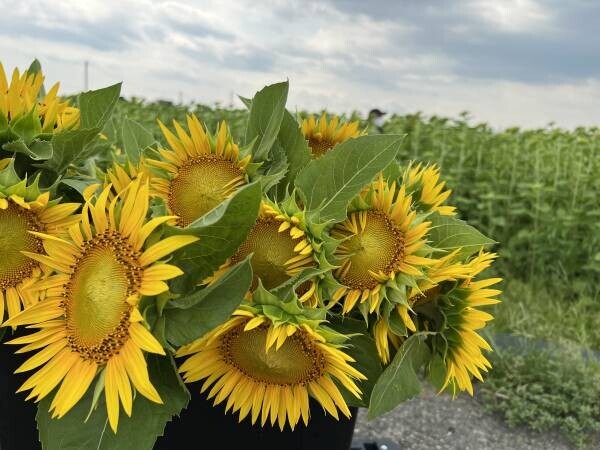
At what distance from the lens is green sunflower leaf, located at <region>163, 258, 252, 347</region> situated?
56 cm

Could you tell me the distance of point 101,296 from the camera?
0.59m

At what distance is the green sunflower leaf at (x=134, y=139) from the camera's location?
85 cm

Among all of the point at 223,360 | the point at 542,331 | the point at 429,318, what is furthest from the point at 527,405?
the point at 223,360

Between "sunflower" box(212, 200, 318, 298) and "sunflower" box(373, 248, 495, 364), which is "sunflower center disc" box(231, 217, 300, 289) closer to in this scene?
"sunflower" box(212, 200, 318, 298)

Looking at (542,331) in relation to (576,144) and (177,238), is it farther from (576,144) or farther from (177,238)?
(177,238)

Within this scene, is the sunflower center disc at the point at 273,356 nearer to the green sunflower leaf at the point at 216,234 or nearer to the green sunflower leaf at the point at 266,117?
the green sunflower leaf at the point at 216,234

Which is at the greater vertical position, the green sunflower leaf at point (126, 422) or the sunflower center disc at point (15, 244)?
the sunflower center disc at point (15, 244)

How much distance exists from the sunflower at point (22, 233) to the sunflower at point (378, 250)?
27 cm

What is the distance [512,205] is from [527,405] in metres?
1.68

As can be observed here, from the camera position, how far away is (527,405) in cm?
253

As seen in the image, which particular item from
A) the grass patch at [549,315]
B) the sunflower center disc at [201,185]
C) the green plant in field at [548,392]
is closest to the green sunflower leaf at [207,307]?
the sunflower center disc at [201,185]

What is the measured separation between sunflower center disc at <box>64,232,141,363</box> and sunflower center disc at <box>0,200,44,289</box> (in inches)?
3.7

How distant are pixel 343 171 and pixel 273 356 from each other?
20 cm

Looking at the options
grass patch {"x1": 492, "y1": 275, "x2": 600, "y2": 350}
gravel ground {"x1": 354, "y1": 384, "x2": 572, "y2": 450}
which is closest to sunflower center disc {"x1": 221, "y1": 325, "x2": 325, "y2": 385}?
gravel ground {"x1": 354, "y1": 384, "x2": 572, "y2": 450}
